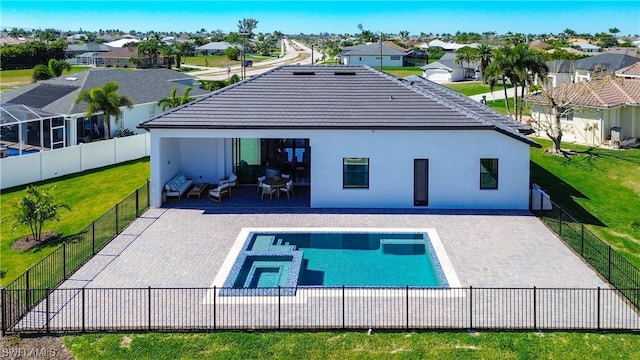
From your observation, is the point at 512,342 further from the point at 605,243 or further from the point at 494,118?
the point at 494,118

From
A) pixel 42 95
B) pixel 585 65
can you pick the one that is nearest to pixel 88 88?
pixel 42 95

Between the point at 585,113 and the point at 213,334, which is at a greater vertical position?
the point at 585,113

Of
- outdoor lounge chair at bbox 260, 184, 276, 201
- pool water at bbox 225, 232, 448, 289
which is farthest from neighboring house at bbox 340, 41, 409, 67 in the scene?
pool water at bbox 225, 232, 448, 289

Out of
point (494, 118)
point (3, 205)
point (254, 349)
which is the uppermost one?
point (494, 118)

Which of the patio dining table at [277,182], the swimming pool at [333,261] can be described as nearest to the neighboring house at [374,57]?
the patio dining table at [277,182]

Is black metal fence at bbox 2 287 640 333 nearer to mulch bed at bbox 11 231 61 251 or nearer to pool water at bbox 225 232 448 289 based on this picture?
pool water at bbox 225 232 448 289

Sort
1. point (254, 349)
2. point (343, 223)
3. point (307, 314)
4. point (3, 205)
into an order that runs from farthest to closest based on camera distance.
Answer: point (3, 205) → point (343, 223) → point (307, 314) → point (254, 349)

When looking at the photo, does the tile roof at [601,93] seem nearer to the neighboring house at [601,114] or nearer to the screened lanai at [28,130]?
the neighboring house at [601,114]

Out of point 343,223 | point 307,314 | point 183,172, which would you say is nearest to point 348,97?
point 343,223
